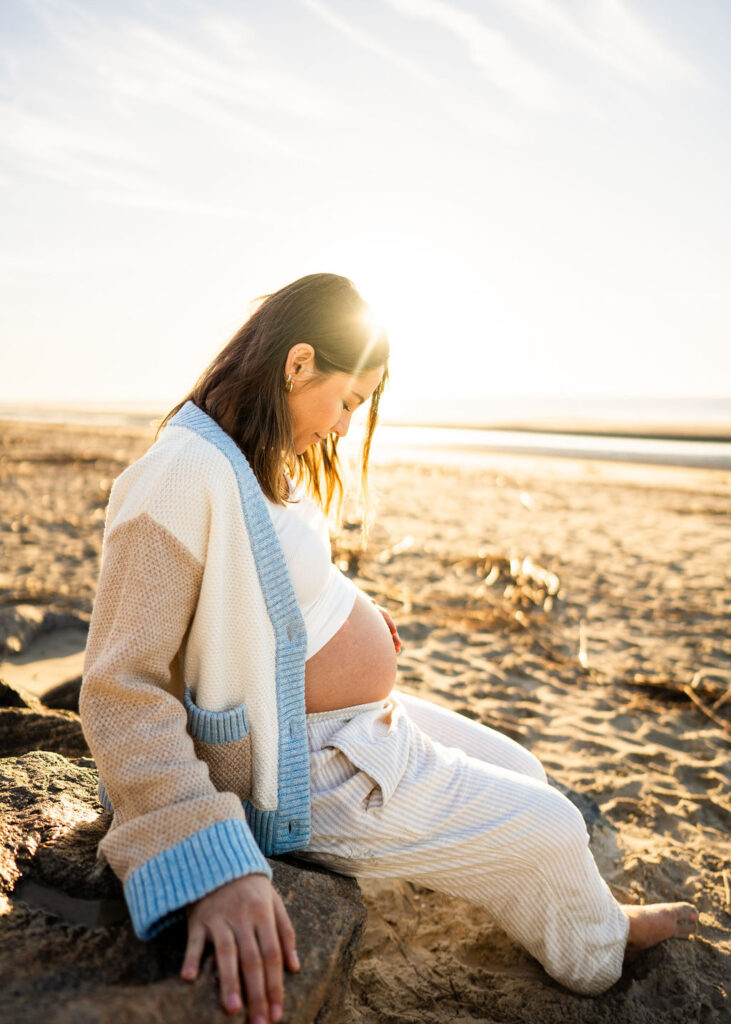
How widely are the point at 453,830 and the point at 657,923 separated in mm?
823

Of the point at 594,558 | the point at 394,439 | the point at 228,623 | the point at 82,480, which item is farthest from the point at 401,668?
the point at 394,439

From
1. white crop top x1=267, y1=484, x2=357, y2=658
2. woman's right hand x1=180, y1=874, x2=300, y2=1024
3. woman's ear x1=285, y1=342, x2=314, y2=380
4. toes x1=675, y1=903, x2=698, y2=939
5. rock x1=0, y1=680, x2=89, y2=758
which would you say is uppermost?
woman's ear x1=285, y1=342, x2=314, y2=380

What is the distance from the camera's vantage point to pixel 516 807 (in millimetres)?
1616

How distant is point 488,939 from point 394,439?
22500mm

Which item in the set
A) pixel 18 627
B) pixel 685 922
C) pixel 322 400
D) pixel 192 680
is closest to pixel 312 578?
pixel 192 680

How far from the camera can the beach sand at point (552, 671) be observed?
1.94 meters

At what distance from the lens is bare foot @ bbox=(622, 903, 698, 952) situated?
76.0 inches

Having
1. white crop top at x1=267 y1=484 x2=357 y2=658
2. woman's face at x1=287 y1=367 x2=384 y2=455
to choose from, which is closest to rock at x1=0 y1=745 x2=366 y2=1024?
white crop top at x1=267 y1=484 x2=357 y2=658

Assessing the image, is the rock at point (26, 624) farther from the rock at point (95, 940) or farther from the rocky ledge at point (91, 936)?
the rock at point (95, 940)

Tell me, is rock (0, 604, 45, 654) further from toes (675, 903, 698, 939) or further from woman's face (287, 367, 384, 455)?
toes (675, 903, 698, 939)

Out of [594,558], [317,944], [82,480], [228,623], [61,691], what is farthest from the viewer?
[82,480]

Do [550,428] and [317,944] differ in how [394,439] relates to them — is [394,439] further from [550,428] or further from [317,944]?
[317,944]

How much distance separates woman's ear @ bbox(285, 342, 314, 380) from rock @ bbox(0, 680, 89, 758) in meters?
1.50

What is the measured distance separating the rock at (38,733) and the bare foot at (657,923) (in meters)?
1.77
